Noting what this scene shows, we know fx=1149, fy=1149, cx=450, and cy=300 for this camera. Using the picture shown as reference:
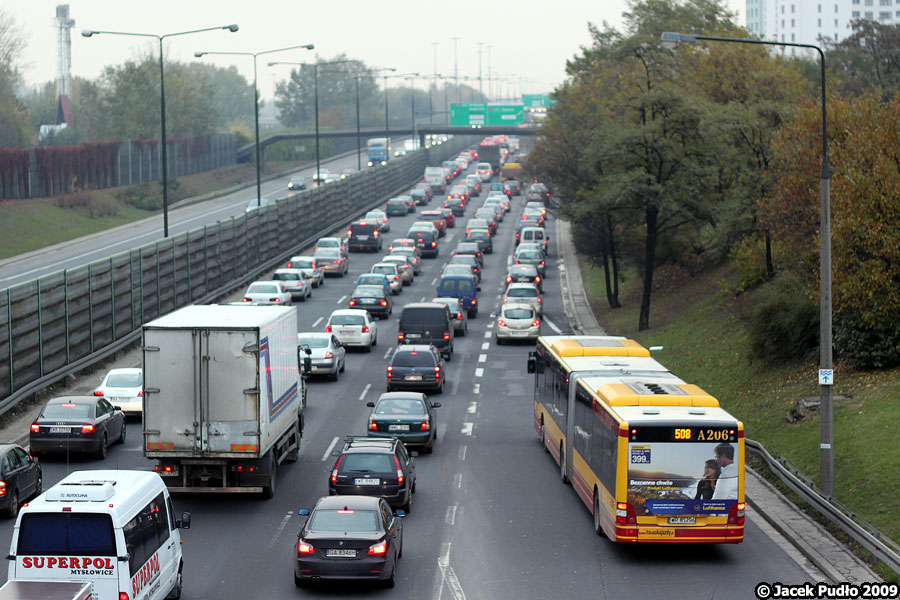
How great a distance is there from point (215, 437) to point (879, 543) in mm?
11894

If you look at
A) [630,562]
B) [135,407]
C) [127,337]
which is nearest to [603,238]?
[127,337]

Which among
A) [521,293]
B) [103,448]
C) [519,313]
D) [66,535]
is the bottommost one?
[103,448]

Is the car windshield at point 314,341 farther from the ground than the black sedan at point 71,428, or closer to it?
farther from the ground

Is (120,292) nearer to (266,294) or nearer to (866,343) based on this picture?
(266,294)

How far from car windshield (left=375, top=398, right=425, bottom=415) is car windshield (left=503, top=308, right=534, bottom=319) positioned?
18.5 m

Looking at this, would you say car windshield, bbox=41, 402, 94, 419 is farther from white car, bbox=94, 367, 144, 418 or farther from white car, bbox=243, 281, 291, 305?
white car, bbox=243, 281, 291, 305

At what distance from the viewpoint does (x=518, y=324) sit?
1809 inches

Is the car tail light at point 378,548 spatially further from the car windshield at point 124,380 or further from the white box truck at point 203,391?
the car windshield at point 124,380

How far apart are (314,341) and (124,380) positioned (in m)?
7.73

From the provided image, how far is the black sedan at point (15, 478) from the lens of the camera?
2086cm

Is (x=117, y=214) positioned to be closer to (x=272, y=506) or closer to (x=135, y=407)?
(x=135, y=407)

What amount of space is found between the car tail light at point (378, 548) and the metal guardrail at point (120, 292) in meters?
17.4

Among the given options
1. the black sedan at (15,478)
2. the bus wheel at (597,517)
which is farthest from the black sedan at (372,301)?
the bus wheel at (597,517)

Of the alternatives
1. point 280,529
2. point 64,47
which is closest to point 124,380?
point 280,529
